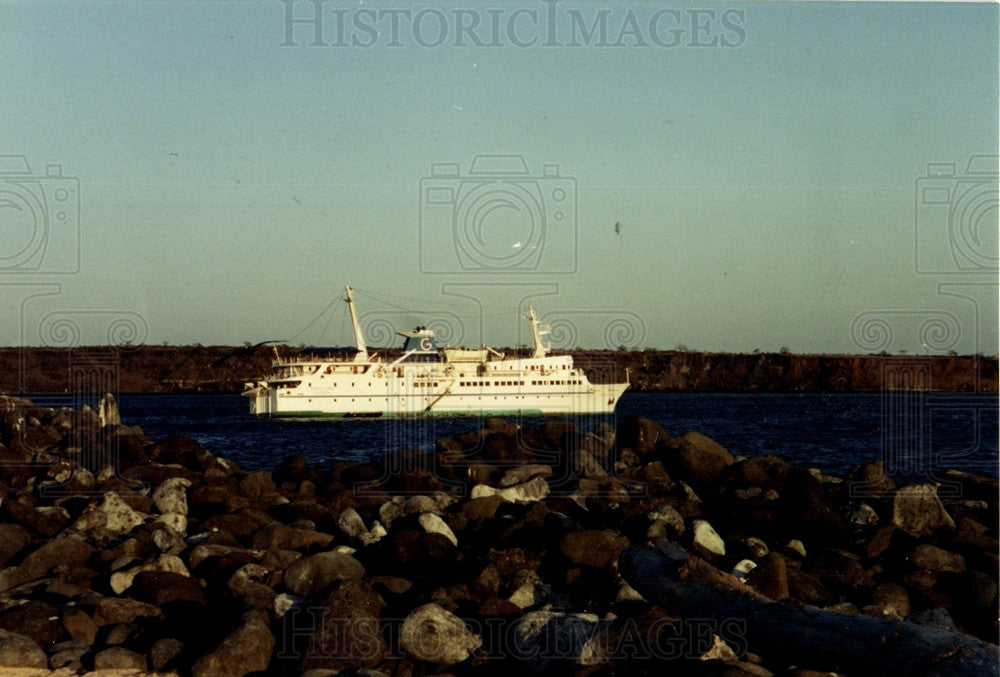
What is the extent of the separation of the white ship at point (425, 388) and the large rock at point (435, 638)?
4037cm

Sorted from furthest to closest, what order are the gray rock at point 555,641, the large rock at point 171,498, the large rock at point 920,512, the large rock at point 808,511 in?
the large rock at point 171,498
the large rock at point 808,511
the large rock at point 920,512
the gray rock at point 555,641

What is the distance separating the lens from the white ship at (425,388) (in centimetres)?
4794

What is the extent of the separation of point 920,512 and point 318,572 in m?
6.31

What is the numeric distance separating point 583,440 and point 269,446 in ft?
54.6

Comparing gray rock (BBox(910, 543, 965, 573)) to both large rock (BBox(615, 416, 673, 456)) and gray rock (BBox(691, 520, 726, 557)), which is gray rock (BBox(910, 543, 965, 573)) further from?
large rock (BBox(615, 416, 673, 456))

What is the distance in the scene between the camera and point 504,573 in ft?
28.3

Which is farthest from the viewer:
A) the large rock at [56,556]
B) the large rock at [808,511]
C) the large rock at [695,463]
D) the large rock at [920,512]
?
the large rock at [695,463]

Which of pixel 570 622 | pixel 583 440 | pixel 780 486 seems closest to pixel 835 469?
pixel 583 440

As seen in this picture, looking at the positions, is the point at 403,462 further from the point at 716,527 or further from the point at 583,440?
the point at 716,527

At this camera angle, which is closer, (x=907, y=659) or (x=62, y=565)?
(x=907, y=659)

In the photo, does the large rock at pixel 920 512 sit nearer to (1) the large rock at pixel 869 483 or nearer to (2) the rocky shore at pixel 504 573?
(2) the rocky shore at pixel 504 573

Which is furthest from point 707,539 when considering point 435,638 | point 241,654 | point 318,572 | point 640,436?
point 640,436

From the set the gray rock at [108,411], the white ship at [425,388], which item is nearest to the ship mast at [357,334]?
the white ship at [425,388]

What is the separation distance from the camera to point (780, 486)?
1302 centimetres
